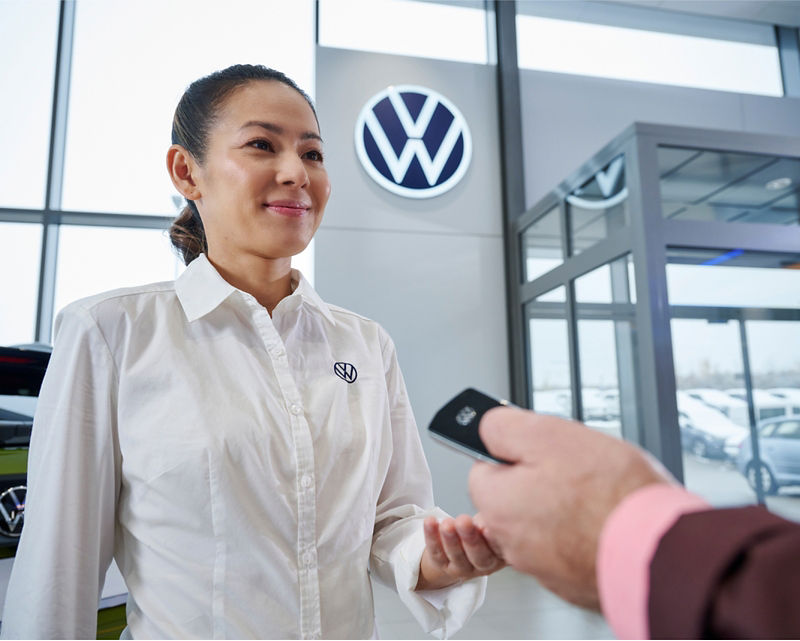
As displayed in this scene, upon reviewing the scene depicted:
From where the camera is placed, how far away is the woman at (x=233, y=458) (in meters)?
0.86

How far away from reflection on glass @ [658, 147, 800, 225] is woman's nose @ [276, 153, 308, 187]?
9.24 ft

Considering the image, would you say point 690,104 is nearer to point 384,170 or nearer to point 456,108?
point 456,108

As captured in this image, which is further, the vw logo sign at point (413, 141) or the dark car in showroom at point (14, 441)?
the vw logo sign at point (413, 141)

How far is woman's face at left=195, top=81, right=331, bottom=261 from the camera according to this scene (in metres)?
1.10

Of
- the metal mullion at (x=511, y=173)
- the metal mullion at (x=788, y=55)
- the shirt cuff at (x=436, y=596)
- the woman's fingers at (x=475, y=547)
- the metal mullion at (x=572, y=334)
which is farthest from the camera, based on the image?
the metal mullion at (x=788, y=55)

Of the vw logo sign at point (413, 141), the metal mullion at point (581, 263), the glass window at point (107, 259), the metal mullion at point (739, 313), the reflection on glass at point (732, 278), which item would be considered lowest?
the metal mullion at point (739, 313)

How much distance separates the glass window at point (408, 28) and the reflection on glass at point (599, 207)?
207 centimetres

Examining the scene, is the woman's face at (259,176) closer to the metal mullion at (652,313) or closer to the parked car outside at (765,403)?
the metal mullion at (652,313)

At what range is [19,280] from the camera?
14.0ft

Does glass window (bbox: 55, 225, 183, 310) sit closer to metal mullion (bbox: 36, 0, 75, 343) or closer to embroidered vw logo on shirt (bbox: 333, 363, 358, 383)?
metal mullion (bbox: 36, 0, 75, 343)

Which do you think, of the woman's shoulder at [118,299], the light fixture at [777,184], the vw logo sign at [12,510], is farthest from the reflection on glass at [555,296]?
the vw logo sign at [12,510]

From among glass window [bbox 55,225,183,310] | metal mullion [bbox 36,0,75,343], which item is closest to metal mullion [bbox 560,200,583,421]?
glass window [bbox 55,225,183,310]

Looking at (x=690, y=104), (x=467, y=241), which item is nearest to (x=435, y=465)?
(x=467, y=241)

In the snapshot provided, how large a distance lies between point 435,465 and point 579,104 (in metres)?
3.51
